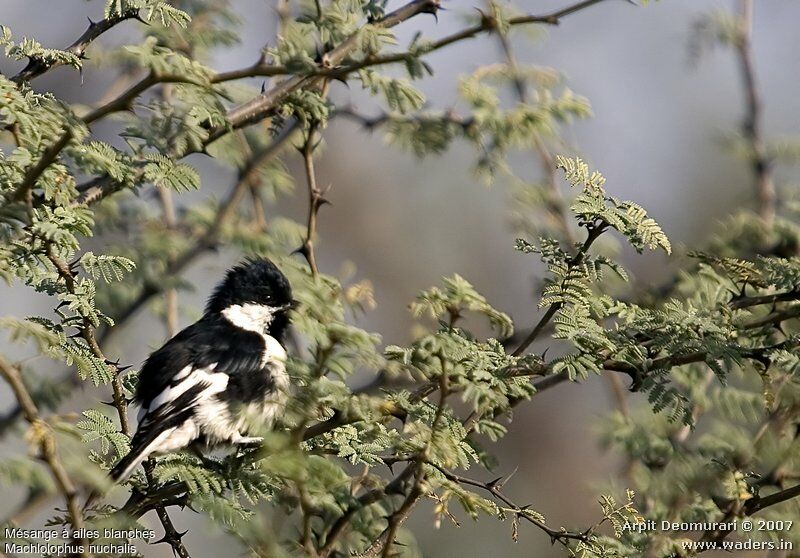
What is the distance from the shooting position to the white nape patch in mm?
5254

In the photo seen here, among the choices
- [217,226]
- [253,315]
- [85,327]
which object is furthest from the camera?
[217,226]

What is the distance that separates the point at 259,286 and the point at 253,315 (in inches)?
6.1

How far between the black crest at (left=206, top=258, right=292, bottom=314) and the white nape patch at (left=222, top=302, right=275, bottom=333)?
0.03 m

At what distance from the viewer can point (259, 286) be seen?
209 inches

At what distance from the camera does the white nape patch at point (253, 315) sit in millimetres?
5254

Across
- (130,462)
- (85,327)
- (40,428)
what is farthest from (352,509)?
(40,428)

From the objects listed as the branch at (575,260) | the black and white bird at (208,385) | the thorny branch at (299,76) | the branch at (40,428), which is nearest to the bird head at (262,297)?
the black and white bird at (208,385)

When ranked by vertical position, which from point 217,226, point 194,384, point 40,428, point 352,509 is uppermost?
point 217,226

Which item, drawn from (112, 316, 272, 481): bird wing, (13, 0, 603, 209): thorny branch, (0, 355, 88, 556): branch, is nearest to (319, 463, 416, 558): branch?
(112, 316, 272, 481): bird wing

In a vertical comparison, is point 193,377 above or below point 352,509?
above

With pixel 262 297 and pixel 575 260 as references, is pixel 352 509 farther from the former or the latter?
pixel 262 297

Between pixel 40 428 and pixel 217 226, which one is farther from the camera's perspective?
pixel 217 226

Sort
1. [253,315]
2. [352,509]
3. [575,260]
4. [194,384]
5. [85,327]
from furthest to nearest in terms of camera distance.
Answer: [253,315] → [194,384] → [352,509] → [85,327] → [575,260]

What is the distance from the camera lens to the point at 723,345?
308cm
